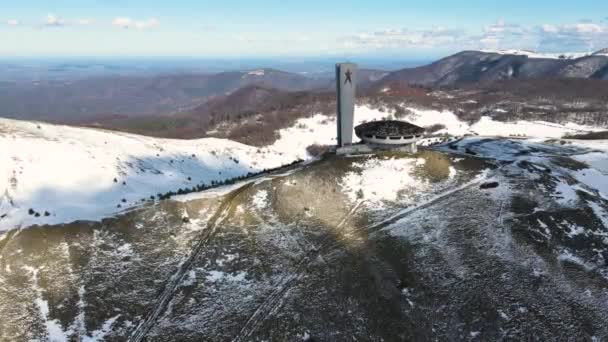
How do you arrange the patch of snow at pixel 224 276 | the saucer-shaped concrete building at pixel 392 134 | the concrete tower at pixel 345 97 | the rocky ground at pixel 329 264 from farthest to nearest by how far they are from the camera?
the concrete tower at pixel 345 97
the saucer-shaped concrete building at pixel 392 134
the patch of snow at pixel 224 276
the rocky ground at pixel 329 264

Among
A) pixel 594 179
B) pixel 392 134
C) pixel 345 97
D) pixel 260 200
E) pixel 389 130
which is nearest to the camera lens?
pixel 260 200

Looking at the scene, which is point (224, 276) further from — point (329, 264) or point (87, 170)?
point (87, 170)

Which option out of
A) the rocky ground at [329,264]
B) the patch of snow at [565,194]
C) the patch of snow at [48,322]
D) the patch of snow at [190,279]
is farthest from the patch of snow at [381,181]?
the patch of snow at [48,322]

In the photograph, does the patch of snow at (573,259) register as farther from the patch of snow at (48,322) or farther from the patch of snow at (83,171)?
the patch of snow at (83,171)

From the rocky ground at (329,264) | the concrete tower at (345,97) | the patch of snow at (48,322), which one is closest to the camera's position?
the patch of snow at (48,322)

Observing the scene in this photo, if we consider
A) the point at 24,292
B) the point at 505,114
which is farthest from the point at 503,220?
the point at 505,114

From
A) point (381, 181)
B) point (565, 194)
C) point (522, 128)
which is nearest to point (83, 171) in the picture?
point (381, 181)
